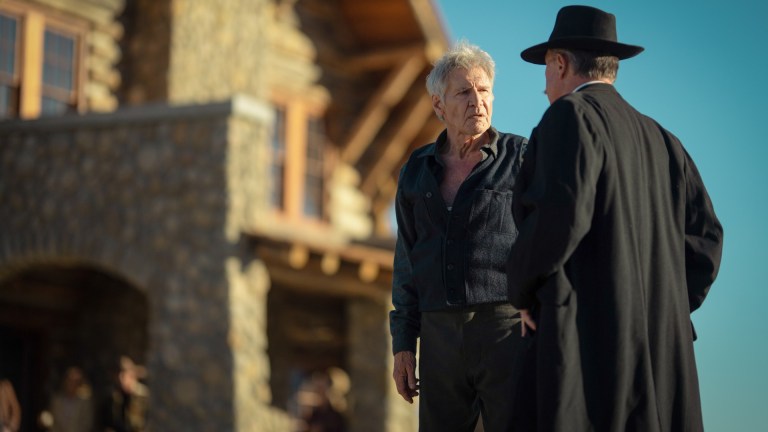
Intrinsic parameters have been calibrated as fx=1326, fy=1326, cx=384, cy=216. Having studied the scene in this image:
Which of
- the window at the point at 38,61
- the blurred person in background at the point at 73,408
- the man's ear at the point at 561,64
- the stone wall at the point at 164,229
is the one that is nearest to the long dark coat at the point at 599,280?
the man's ear at the point at 561,64

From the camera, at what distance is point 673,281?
14.6 feet

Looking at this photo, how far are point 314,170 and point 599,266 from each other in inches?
547

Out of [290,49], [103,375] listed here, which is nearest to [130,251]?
[103,375]

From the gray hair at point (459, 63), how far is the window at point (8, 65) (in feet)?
33.7

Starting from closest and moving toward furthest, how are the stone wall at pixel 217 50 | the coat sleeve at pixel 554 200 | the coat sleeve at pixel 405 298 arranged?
the coat sleeve at pixel 554 200 < the coat sleeve at pixel 405 298 < the stone wall at pixel 217 50

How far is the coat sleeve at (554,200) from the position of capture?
4137 mm

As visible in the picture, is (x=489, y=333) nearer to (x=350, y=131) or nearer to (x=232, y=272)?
(x=232, y=272)

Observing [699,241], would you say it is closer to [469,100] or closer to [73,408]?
[469,100]

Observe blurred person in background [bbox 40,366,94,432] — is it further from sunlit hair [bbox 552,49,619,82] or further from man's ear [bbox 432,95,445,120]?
sunlit hair [bbox 552,49,619,82]

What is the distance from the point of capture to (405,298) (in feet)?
16.9

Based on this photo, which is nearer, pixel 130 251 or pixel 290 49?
pixel 130 251

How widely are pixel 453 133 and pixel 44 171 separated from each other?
29.5ft

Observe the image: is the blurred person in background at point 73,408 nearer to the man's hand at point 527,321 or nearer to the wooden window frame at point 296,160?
the wooden window frame at point 296,160

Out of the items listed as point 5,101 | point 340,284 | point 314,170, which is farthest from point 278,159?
point 5,101
